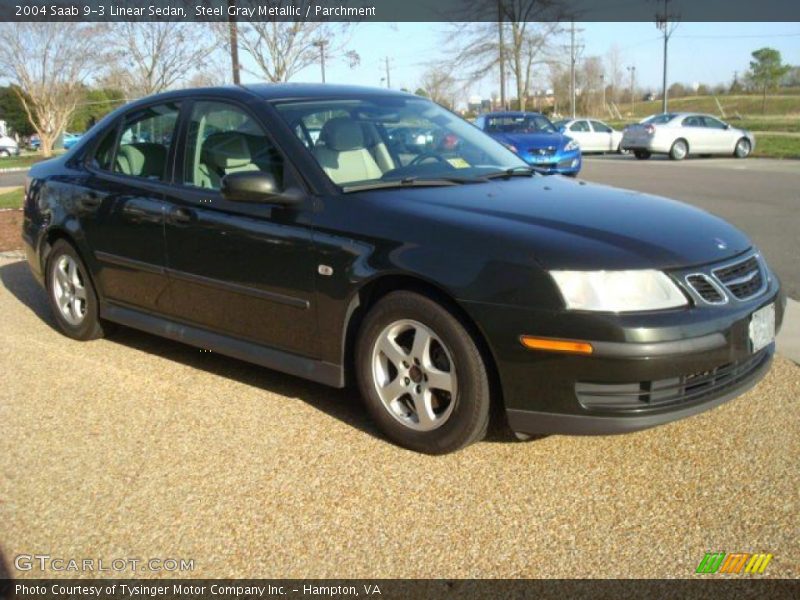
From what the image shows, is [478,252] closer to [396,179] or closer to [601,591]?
[396,179]

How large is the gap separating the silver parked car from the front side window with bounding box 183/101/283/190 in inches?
957

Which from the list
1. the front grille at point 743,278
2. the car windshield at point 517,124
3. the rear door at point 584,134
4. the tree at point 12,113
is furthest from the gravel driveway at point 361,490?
the tree at point 12,113

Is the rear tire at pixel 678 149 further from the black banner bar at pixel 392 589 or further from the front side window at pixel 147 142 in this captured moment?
the black banner bar at pixel 392 589

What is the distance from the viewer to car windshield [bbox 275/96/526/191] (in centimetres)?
414

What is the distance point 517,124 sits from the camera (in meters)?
19.4

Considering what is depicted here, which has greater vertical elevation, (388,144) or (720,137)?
(388,144)

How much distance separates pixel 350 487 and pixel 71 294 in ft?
10.5

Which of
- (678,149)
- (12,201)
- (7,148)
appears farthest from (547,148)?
(7,148)

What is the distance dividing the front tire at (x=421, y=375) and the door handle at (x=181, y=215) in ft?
4.44

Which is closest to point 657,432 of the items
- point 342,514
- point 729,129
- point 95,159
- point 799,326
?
point 342,514

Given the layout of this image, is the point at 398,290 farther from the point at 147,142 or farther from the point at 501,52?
the point at 501,52

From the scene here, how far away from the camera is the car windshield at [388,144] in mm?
4141

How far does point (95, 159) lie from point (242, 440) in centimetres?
259

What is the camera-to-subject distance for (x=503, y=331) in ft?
10.7
